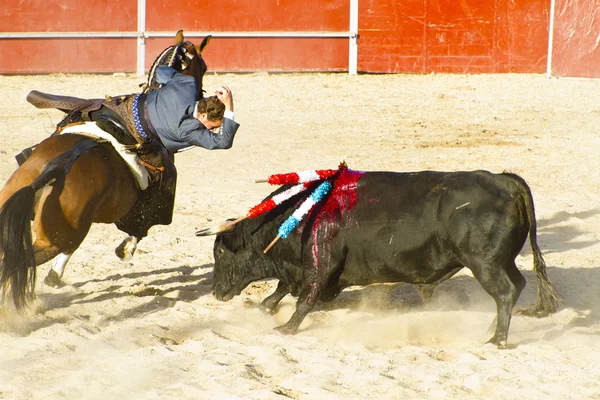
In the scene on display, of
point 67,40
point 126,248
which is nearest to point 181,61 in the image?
point 126,248

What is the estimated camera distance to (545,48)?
13312 mm

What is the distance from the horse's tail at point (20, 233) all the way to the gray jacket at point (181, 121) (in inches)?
26.6

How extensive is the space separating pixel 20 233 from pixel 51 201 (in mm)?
219

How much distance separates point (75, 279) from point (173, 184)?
0.94m

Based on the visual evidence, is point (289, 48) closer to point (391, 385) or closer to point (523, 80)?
point (523, 80)

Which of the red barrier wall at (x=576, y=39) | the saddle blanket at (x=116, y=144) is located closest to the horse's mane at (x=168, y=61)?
the saddle blanket at (x=116, y=144)

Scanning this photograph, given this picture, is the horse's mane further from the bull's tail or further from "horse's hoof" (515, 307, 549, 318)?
"horse's hoof" (515, 307, 549, 318)

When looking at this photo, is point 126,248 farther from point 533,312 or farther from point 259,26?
point 259,26

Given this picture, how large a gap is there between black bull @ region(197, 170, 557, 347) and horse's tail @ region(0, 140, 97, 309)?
0.95m

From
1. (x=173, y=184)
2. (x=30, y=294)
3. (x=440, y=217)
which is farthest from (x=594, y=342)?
(x=30, y=294)

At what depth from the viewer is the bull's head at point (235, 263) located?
5.25 meters

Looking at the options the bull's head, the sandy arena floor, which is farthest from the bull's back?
the bull's head

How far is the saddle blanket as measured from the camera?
5074mm

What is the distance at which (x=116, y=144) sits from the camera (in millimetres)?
5082
